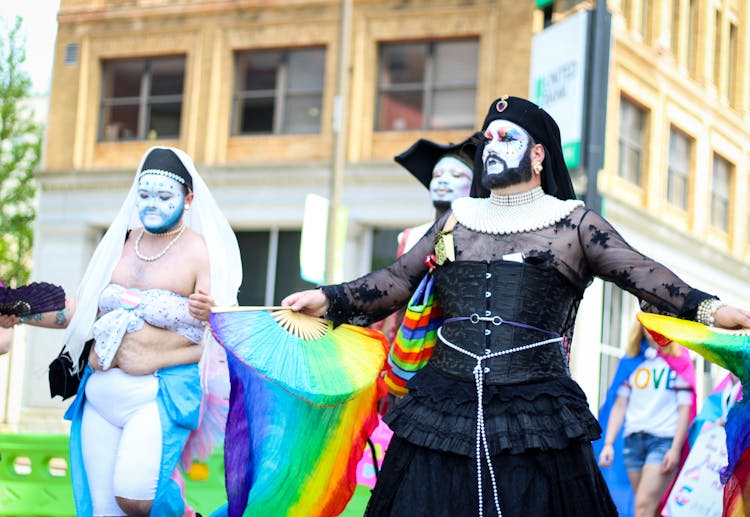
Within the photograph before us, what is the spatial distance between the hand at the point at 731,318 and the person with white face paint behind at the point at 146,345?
8.01 feet

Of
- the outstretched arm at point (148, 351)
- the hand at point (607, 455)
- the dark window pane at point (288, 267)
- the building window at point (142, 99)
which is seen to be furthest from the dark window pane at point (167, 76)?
the outstretched arm at point (148, 351)

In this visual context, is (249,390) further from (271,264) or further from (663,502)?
(271,264)

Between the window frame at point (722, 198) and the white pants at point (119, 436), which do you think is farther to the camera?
the window frame at point (722, 198)

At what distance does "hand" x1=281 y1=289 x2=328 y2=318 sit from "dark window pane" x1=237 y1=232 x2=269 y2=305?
691 inches

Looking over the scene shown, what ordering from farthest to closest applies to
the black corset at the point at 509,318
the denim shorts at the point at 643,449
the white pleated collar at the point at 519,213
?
the denim shorts at the point at 643,449, the white pleated collar at the point at 519,213, the black corset at the point at 509,318

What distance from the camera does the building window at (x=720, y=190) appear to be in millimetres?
23250

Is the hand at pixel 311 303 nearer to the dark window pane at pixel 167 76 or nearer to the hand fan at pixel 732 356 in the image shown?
the hand fan at pixel 732 356

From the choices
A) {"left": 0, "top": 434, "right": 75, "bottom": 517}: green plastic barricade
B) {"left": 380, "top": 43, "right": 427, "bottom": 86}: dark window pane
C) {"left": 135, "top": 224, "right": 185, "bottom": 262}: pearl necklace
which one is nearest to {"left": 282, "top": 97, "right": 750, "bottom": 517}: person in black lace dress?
{"left": 135, "top": 224, "right": 185, "bottom": 262}: pearl necklace

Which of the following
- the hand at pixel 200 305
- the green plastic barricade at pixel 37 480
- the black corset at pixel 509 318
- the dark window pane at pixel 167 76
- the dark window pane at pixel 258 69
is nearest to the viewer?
the black corset at pixel 509 318

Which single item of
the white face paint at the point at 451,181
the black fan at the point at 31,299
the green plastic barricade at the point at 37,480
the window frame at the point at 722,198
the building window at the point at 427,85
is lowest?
the green plastic barricade at the point at 37,480

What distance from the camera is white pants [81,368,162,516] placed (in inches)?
228

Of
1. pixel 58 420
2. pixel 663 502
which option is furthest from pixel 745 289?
pixel 663 502

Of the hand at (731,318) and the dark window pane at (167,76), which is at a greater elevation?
the dark window pane at (167,76)

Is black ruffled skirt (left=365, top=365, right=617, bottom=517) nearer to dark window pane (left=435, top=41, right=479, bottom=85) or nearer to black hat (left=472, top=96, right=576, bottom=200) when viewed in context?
black hat (left=472, top=96, right=576, bottom=200)
